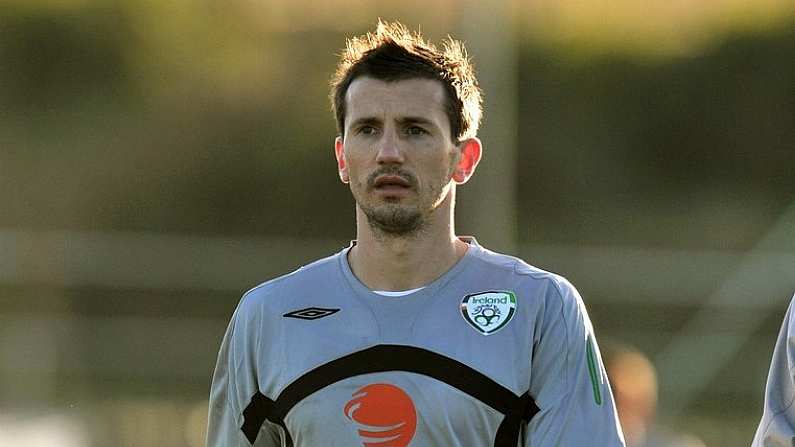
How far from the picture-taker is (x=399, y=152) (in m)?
4.07

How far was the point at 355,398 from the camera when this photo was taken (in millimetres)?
4023

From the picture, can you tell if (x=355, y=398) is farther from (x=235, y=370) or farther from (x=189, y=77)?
(x=189, y=77)

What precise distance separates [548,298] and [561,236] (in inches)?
321

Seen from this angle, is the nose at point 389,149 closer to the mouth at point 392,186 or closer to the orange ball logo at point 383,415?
the mouth at point 392,186

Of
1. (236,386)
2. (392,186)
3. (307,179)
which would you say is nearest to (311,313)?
(236,386)

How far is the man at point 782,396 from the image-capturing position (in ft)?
13.6

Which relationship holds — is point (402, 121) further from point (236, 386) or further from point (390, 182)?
point (236, 386)

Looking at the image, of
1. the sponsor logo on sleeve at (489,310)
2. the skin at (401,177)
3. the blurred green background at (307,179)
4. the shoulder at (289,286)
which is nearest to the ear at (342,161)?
the skin at (401,177)

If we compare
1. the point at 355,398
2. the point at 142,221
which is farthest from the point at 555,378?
the point at 142,221

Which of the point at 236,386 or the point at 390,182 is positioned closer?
the point at 390,182

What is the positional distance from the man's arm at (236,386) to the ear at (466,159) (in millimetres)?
669

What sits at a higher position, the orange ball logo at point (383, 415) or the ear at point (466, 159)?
the ear at point (466, 159)

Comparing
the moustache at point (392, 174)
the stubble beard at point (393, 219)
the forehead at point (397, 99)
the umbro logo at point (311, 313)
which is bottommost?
the umbro logo at point (311, 313)

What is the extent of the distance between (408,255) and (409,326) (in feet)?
0.68
